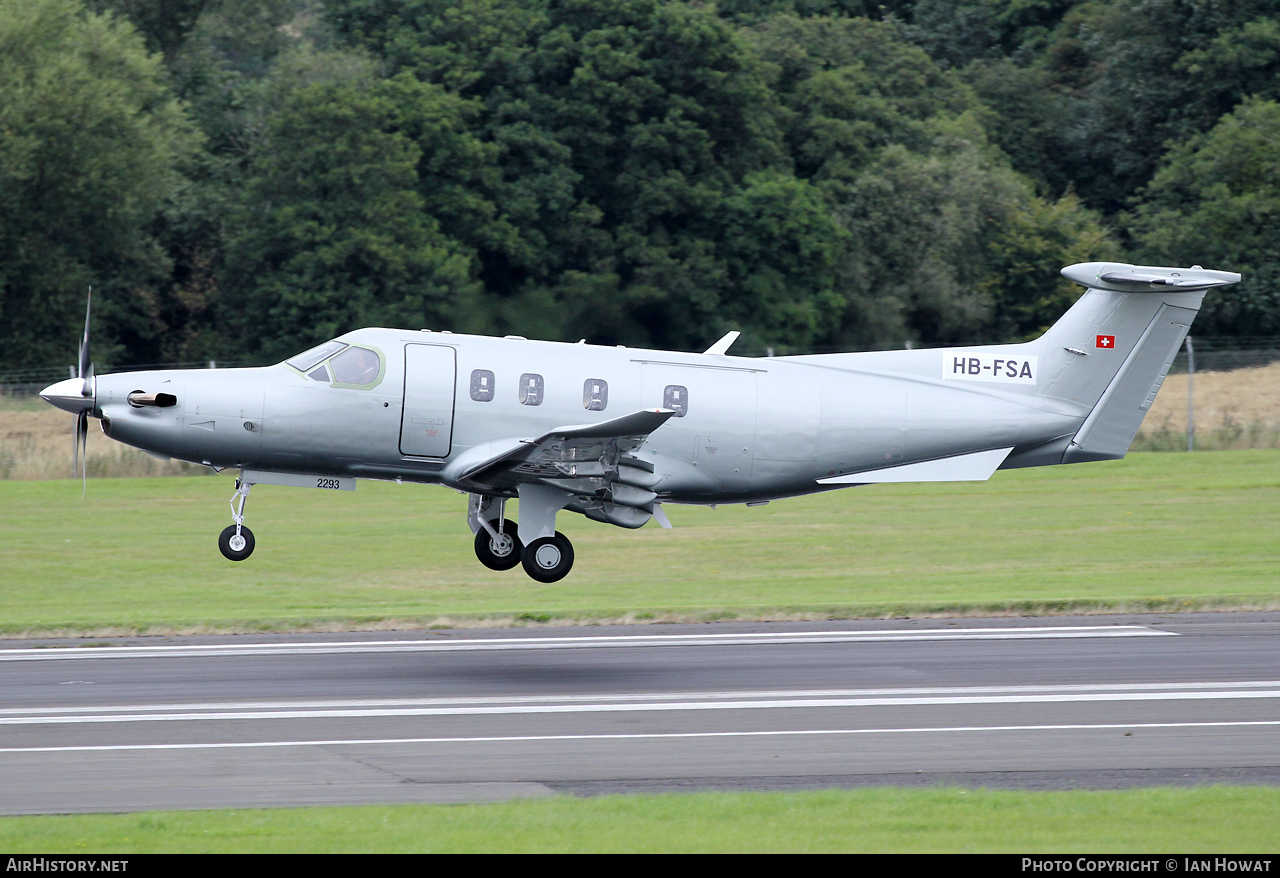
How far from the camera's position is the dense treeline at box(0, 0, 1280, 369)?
5175cm

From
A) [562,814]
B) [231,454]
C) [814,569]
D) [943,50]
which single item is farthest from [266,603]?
[943,50]

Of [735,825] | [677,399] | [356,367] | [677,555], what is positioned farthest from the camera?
[677,555]

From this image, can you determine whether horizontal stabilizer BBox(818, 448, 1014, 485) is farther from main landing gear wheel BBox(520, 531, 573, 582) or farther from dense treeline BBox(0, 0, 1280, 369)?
dense treeline BBox(0, 0, 1280, 369)

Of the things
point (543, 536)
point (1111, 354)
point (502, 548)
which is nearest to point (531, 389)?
point (543, 536)

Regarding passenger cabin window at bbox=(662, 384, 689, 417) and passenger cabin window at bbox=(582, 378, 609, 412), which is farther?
passenger cabin window at bbox=(662, 384, 689, 417)

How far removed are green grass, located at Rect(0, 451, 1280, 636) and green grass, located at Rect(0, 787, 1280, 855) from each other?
11485 millimetres

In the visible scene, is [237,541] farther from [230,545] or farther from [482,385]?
[482,385]

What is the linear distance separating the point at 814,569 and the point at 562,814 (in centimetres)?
1817

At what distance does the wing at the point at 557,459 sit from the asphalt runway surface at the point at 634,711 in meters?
2.51

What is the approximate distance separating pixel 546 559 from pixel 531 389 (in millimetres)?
2236

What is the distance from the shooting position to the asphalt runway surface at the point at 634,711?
14.7 meters

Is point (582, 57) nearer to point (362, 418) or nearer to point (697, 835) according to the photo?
point (362, 418)

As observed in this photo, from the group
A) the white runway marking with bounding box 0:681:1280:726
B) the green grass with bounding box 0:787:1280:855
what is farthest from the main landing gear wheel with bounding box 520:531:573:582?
the green grass with bounding box 0:787:1280:855

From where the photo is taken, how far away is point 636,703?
60.1ft
